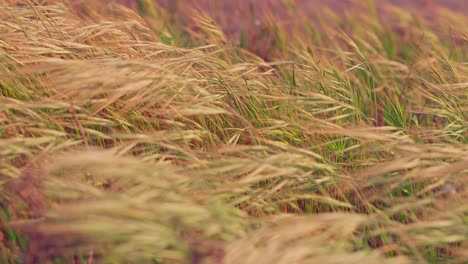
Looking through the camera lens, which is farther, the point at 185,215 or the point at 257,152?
the point at 257,152

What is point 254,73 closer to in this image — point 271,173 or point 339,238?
point 271,173

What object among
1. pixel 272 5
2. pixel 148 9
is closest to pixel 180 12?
pixel 148 9

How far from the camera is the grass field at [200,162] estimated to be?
1.49 m

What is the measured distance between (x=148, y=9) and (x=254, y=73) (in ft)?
4.36

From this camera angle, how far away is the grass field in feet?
4.89

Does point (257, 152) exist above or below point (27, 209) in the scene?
above

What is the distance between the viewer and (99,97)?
6.88 ft

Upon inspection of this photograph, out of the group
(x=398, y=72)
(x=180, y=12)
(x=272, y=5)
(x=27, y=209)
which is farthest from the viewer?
(x=272, y=5)

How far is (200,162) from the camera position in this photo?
1783mm

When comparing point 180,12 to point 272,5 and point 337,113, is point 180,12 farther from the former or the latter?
point 337,113

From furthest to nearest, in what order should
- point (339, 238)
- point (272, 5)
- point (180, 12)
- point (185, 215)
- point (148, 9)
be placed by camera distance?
point (272, 5), point (180, 12), point (148, 9), point (339, 238), point (185, 215)

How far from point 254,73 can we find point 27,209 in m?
0.90

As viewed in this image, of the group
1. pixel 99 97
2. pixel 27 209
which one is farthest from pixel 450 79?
pixel 27 209

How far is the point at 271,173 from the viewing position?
1.85 m
